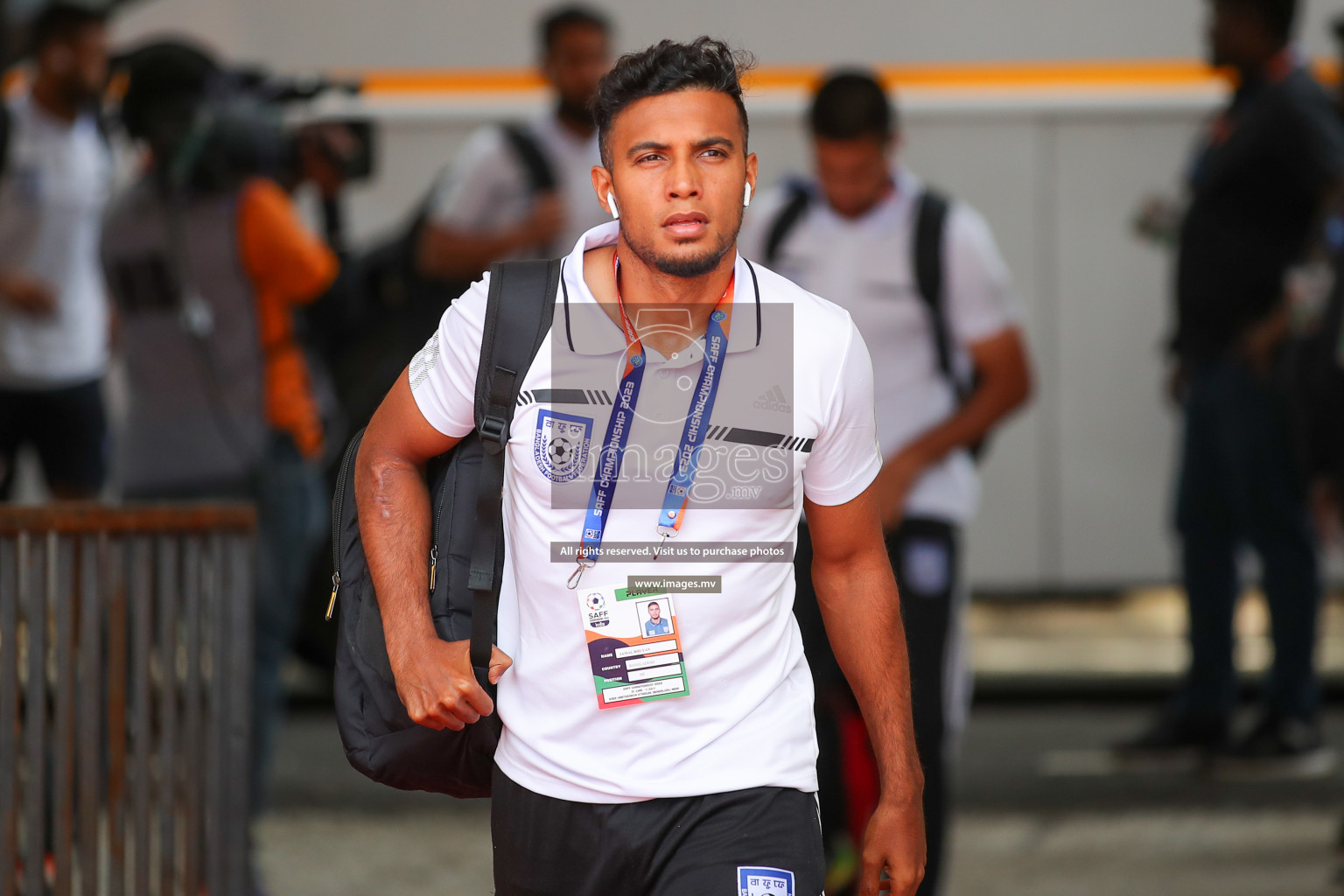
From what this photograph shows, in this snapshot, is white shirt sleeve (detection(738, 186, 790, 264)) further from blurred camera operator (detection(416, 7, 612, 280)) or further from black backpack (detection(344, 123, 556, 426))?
black backpack (detection(344, 123, 556, 426))

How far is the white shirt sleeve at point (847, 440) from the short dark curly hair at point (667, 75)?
14.6 inches

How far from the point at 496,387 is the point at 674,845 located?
2.30ft

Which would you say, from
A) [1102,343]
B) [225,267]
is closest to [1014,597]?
[1102,343]

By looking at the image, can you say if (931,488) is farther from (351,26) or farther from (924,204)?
(351,26)

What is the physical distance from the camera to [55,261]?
620 cm

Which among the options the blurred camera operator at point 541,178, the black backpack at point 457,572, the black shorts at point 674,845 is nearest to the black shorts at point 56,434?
the blurred camera operator at point 541,178

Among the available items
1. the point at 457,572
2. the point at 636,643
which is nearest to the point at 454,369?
the point at 457,572

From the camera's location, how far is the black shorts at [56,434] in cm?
609

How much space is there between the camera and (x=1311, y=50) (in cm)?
667

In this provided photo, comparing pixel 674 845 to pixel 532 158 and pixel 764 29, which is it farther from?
pixel 764 29

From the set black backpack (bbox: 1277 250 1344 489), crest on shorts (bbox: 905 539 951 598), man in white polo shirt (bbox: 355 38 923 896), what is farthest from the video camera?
black backpack (bbox: 1277 250 1344 489)

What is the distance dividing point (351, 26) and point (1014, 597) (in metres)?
3.20

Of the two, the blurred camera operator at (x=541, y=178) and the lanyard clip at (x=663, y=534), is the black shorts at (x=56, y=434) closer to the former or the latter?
the blurred camera operator at (x=541, y=178)

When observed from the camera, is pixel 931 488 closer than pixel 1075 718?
Yes
